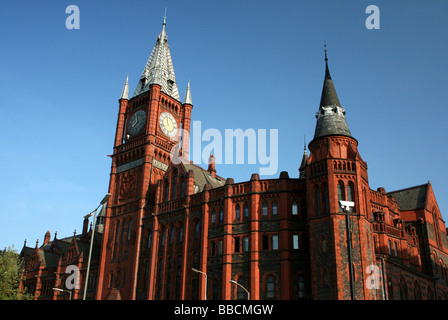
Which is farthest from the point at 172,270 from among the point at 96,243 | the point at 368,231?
the point at 96,243

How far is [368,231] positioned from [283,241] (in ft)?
29.2

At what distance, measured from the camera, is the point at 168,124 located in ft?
237

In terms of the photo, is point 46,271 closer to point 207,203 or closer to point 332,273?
point 207,203

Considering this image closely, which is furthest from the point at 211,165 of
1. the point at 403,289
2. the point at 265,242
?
the point at 403,289

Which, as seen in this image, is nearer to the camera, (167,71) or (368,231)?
(368,231)

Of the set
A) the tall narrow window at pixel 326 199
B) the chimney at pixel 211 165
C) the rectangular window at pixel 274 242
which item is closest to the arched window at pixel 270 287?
the rectangular window at pixel 274 242

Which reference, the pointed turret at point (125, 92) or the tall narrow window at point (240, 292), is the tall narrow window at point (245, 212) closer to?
the tall narrow window at point (240, 292)

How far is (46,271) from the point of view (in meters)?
82.8

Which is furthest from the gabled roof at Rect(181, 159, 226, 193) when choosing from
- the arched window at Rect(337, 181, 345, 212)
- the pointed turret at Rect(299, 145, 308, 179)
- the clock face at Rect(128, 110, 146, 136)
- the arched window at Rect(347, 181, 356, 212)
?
the arched window at Rect(347, 181, 356, 212)

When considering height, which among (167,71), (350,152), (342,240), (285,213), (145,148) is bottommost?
(342,240)

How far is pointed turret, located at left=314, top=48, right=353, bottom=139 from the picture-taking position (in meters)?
48.7

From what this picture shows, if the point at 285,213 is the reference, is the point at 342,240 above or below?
below

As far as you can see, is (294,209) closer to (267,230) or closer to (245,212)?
(267,230)

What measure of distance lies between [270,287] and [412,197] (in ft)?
87.2
